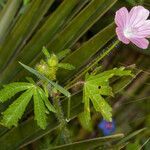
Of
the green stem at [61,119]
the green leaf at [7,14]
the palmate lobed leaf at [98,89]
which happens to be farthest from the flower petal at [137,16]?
the green leaf at [7,14]

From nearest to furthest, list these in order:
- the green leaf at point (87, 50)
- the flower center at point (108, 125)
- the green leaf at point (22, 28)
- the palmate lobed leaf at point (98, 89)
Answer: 1. the palmate lobed leaf at point (98, 89)
2. the green leaf at point (87, 50)
3. the green leaf at point (22, 28)
4. the flower center at point (108, 125)

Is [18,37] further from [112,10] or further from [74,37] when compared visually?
[112,10]

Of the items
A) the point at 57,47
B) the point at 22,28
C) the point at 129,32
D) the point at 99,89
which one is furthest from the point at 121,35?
the point at 22,28

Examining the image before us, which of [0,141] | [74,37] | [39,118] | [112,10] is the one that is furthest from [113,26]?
[0,141]

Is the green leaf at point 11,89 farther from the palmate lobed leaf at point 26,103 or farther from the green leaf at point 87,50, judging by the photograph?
the green leaf at point 87,50

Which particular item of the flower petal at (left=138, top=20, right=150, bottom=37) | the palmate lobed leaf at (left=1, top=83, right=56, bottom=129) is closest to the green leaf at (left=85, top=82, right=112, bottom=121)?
the palmate lobed leaf at (left=1, top=83, right=56, bottom=129)

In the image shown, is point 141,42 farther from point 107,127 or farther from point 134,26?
point 107,127

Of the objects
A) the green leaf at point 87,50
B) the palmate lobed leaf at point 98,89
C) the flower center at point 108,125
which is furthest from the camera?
the flower center at point 108,125

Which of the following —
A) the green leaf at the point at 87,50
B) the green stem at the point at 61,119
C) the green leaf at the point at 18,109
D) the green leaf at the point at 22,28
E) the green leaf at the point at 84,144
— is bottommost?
the green leaf at the point at 84,144
